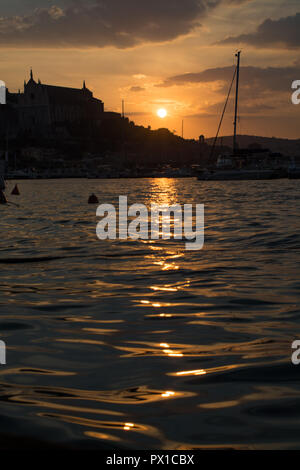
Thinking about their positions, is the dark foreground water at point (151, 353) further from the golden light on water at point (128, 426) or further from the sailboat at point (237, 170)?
the sailboat at point (237, 170)

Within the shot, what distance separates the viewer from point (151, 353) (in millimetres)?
4914

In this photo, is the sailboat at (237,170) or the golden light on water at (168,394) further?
the sailboat at (237,170)

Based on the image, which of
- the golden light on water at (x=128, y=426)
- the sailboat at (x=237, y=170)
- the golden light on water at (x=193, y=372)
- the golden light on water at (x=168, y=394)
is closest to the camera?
the golden light on water at (x=128, y=426)

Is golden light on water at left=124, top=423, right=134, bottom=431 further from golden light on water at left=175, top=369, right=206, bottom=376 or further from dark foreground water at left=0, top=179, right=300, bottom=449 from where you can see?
golden light on water at left=175, top=369, right=206, bottom=376

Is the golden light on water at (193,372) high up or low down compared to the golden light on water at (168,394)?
up

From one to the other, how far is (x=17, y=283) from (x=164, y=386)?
16.3 ft

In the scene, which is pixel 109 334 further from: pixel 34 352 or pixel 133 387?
pixel 133 387

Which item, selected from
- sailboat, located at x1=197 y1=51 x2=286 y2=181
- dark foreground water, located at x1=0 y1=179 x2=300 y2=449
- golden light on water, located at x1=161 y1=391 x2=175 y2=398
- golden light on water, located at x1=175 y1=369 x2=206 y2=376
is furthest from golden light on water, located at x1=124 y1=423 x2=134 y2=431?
sailboat, located at x1=197 y1=51 x2=286 y2=181

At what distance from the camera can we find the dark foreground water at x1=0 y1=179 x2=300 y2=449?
3.38m

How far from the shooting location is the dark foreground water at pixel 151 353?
3.38 m

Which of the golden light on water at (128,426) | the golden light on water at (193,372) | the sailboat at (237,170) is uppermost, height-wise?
the sailboat at (237,170)

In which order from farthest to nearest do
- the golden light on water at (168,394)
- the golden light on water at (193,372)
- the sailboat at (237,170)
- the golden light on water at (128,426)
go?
the sailboat at (237,170) < the golden light on water at (193,372) < the golden light on water at (168,394) < the golden light on water at (128,426)

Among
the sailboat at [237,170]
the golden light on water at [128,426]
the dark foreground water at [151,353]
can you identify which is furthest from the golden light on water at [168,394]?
the sailboat at [237,170]

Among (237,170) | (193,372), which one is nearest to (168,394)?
(193,372)
